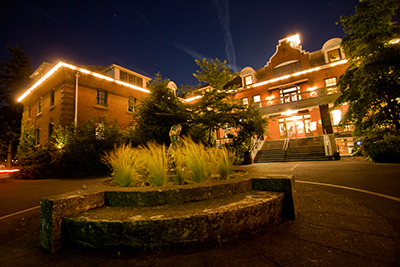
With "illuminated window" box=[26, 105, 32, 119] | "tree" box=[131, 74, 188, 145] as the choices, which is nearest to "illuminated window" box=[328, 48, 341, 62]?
"tree" box=[131, 74, 188, 145]

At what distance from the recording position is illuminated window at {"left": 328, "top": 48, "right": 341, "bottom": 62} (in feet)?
56.6

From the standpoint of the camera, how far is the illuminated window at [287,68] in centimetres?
1933

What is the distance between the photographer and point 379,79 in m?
7.59

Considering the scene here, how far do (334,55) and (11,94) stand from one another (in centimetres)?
3710

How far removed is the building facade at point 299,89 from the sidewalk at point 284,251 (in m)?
15.1

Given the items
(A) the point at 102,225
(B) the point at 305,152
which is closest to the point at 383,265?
(A) the point at 102,225

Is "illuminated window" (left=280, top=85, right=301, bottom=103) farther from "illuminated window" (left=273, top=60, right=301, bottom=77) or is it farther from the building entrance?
the building entrance

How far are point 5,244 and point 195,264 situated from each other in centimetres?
242

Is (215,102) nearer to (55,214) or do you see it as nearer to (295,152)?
(55,214)

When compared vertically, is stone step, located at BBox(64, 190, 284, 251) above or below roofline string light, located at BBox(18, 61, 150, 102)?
below

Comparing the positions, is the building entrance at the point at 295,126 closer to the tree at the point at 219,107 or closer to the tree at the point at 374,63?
the tree at the point at 374,63

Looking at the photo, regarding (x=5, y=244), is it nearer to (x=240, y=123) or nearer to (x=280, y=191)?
(x=280, y=191)

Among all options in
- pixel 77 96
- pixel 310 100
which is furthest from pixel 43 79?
pixel 310 100

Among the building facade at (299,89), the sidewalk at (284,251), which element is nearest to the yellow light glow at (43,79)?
the sidewalk at (284,251)
